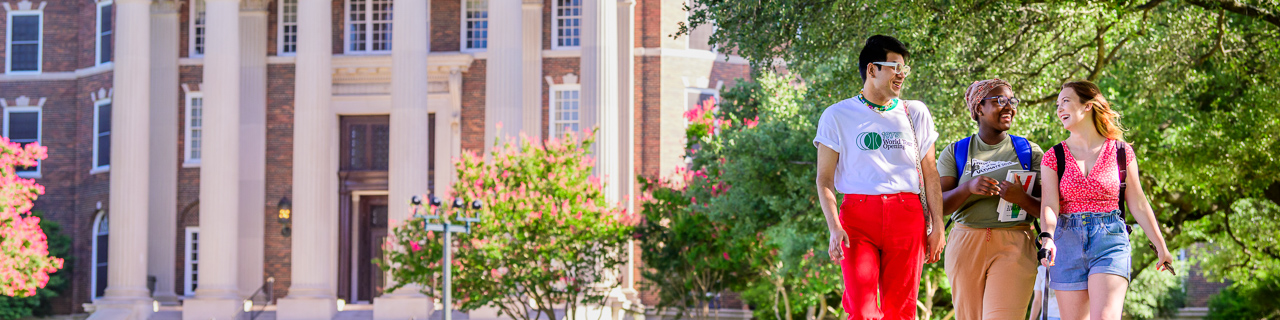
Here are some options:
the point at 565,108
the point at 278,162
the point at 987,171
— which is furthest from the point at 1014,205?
the point at 278,162

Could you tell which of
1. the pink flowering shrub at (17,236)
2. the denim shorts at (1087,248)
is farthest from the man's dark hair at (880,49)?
the pink flowering shrub at (17,236)

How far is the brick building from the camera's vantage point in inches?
1167

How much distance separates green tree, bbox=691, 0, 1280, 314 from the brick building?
11.9m

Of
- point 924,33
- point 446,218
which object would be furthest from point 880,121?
point 446,218

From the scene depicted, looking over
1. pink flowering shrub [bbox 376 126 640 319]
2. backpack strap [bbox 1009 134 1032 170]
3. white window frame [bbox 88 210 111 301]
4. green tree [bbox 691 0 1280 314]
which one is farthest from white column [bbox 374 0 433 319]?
backpack strap [bbox 1009 134 1032 170]

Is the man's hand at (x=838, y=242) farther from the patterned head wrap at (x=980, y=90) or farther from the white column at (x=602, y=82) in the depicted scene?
the white column at (x=602, y=82)

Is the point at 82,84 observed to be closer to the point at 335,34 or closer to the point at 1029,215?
the point at 335,34

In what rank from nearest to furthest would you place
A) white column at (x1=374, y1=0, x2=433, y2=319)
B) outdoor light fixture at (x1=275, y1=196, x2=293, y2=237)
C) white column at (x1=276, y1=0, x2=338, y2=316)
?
white column at (x1=374, y1=0, x2=433, y2=319) → white column at (x1=276, y1=0, x2=338, y2=316) → outdoor light fixture at (x1=275, y1=196, x2=293, y2=237)

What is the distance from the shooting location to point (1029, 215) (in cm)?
694

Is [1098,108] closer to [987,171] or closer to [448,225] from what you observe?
[987,171]

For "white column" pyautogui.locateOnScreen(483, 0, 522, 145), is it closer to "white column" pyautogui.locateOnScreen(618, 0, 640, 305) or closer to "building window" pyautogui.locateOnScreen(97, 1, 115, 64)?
"white column" pyautogui.locateOnScreen(618, 0, 640, 305)

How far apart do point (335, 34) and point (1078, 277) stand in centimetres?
3037

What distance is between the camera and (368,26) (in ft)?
114

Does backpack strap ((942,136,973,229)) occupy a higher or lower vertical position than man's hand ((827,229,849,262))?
higher
